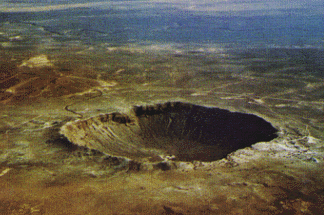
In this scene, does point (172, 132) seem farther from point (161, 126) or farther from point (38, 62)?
point (38, 62)

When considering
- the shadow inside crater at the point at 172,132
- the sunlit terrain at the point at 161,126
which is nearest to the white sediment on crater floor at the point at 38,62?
the sunlit terrain at the point at 161,126

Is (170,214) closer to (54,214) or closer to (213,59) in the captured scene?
(54,214)

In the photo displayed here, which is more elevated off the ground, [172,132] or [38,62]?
[38,62]

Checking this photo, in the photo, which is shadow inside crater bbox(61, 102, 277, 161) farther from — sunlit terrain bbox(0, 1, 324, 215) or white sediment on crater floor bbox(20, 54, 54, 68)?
white sediment on crater floor bbox(20, 54, 54, 68)

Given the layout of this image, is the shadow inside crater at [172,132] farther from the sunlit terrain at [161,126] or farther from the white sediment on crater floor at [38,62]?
the white sediment on crater floor at [38,62]

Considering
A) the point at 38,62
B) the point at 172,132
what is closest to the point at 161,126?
the point at 172,132

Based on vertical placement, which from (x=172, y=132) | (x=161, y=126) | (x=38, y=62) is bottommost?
(x=172, y=132)
